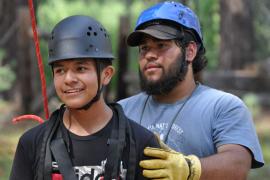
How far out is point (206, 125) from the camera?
3369mm

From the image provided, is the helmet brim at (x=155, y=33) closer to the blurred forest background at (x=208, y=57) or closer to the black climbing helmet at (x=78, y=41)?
the black climbing helmet at (x=78, y=41)

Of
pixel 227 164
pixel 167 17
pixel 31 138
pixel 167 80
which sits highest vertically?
pixel 167 17

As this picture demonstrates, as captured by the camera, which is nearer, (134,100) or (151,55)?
(151,55)

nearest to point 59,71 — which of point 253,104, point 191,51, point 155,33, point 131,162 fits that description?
point 131,162

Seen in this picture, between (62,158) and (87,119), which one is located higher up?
(87,119)

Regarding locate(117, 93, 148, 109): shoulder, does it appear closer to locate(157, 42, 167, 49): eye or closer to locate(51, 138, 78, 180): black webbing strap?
locate(157, 42, 167, 49): eye

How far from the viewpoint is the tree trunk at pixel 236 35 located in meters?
11.4

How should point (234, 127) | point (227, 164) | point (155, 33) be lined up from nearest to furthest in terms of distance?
point (227, 164)
point (234, 127)
point (155, 33)

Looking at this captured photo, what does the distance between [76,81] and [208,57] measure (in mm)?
9236

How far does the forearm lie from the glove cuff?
0.04 m

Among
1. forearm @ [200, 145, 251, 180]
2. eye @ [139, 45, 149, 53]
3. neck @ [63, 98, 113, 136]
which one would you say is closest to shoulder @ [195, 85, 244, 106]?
forearm @ [200, 145, 251, 180]

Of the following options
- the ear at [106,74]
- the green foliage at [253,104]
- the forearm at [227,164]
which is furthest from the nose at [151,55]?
the green foliage at [253,104]

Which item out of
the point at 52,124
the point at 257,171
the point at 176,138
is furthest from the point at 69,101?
the point at 257,171

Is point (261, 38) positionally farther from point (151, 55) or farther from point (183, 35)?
point (151, 55)
